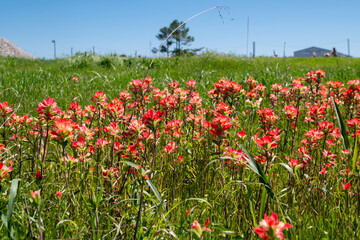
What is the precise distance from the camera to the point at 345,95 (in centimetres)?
285

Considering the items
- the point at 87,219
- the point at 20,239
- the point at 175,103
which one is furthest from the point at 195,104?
the point at 20,239

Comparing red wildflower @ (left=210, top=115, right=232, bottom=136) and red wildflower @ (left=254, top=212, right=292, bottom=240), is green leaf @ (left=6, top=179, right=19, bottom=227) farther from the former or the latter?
red wildflower @ (left=210, top=115, right=232, bottom=136)

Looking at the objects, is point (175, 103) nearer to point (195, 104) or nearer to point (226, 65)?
point (195, 104)

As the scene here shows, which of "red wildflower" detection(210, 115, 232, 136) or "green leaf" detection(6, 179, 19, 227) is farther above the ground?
"red wildflower" detection(210, 115, 232, 136)

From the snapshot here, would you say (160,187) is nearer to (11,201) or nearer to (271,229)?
(11,201)

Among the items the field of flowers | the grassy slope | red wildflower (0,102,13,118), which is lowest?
the field of flowers

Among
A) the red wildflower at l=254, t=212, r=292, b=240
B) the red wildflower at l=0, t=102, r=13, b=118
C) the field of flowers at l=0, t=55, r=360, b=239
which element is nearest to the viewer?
the red wildflower at l=254, t=212, r=292, b=240

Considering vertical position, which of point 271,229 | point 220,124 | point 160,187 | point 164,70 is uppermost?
point 164,70

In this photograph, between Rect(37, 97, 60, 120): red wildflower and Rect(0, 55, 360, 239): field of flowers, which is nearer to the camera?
Rect(0, 55, 360, 239): field of flowers

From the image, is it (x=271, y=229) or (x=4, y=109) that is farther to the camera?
(x=4, y=109)

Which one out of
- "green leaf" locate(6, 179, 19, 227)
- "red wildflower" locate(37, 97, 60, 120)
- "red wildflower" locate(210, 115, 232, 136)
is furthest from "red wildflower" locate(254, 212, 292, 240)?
"red wildflower" locate(37, 97, 60, 120)

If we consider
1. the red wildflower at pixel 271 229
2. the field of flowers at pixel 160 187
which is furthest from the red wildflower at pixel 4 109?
the red wildflower at pixel 271 229

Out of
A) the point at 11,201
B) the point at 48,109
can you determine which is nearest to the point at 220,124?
the point at 48,109

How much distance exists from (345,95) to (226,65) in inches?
349
